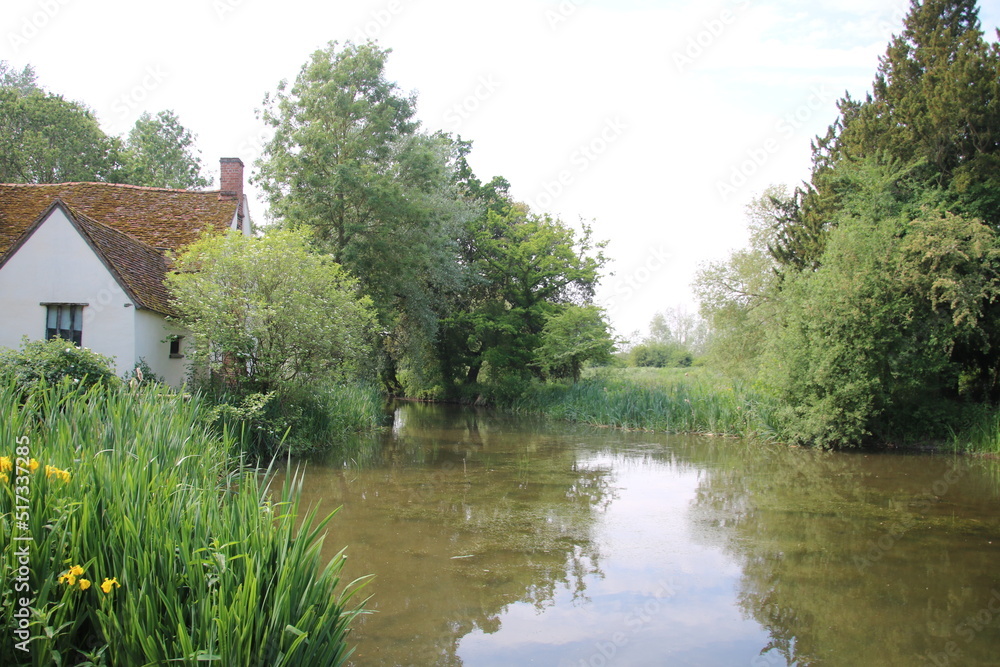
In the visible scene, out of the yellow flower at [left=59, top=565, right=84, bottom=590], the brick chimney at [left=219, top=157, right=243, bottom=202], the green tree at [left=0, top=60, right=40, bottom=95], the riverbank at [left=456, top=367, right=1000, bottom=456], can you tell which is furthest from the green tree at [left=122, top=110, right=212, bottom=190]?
the yellow flower at [left=59, top=565, right=84, bottom=590]

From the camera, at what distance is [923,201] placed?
1519 cm

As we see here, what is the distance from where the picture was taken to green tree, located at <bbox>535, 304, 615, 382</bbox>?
24559 mm

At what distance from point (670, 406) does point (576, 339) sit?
5823mm

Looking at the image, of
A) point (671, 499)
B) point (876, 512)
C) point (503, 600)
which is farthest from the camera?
point (671, 499)

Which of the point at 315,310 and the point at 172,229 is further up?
the point at 172,229

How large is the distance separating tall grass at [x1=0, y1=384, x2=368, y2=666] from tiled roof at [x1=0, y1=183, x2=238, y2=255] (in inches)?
575

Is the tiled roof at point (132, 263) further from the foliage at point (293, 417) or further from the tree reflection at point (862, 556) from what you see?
the tree reflection at point (862, 556)

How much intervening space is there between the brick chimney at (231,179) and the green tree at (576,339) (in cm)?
1212

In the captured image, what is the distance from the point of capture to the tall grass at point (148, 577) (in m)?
3.17

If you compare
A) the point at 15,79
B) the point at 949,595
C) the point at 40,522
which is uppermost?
the point at 15,79

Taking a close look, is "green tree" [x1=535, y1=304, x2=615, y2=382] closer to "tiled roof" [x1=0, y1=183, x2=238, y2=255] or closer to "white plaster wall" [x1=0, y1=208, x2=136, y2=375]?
"tiled roof" [x1=0, y1=183, x2=238, y2=255]

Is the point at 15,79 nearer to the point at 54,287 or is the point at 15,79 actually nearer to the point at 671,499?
the point at 54,287

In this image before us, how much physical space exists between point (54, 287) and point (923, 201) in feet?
63.1

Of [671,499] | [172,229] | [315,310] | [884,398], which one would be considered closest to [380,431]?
[315,310]
